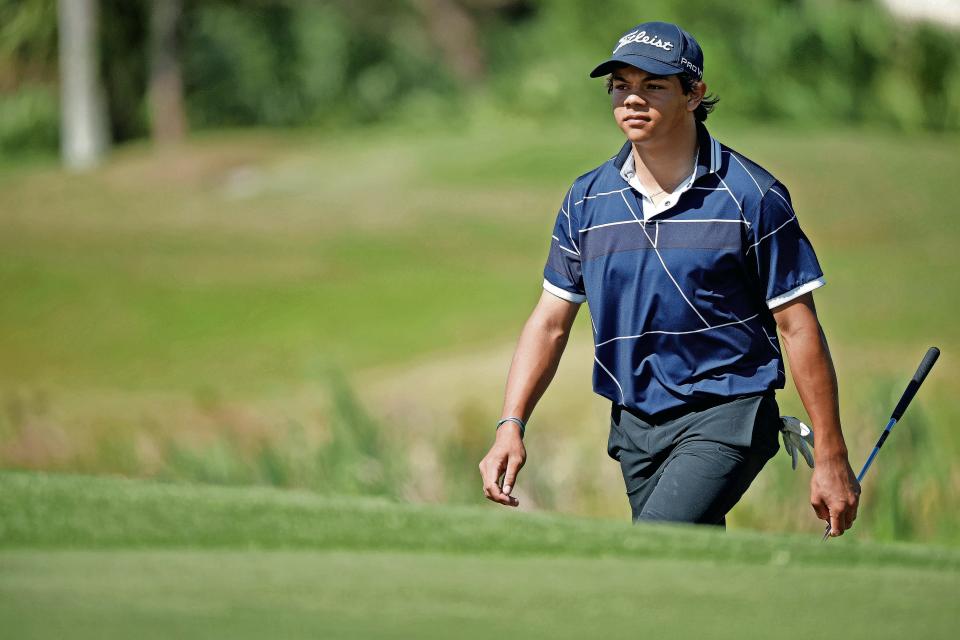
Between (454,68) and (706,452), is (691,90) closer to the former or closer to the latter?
(706,452)

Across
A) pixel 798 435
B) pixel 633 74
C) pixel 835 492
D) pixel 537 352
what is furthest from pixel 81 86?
pixel 835 492

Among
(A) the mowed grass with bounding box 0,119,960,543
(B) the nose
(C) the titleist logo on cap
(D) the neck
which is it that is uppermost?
(C) the titleist logo on cap

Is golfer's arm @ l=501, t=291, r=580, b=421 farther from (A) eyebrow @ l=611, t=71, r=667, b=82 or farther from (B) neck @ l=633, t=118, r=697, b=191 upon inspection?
(A) eyebrow @ l=611, t=71, r=667, b=82

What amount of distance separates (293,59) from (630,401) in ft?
85.1

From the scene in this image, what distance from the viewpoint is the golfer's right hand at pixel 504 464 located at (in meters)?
4.41

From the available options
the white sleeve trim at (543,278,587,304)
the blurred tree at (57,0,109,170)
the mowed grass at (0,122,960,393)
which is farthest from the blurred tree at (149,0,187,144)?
the white sleeve trim at (543,278,587,304)

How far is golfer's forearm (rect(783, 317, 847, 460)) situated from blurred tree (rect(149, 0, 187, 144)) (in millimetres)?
22407

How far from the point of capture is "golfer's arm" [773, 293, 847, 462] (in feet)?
13.9

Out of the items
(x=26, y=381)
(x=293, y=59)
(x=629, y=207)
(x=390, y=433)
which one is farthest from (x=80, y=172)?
(x=629, y=207)

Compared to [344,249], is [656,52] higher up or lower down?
higher up

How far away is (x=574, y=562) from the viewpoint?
368 centimetres

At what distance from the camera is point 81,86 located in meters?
26.2

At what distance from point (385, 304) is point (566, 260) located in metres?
11.6

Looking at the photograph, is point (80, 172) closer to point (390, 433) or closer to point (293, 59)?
point (293, 59)
